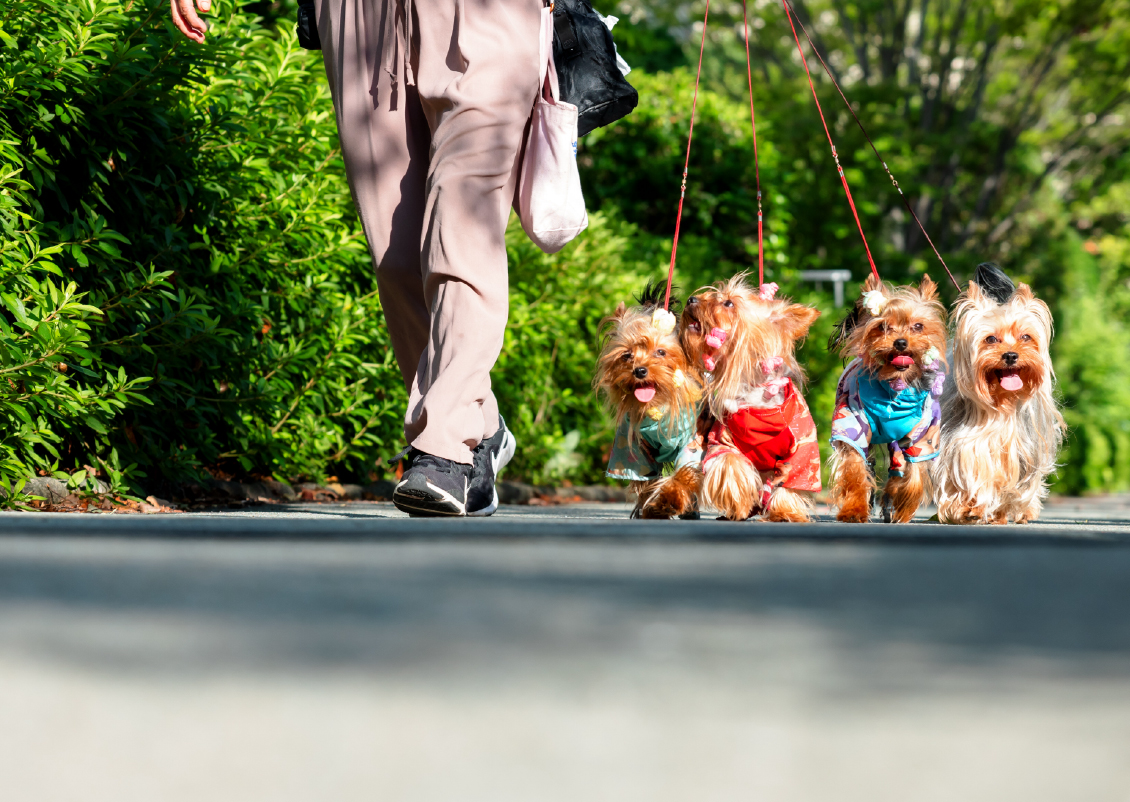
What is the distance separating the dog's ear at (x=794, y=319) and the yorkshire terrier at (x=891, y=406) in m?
0.20

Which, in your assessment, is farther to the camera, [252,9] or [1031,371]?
[252,9]

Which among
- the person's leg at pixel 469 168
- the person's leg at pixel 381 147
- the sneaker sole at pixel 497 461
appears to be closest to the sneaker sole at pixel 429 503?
the sneaker sole at pixel 497 461

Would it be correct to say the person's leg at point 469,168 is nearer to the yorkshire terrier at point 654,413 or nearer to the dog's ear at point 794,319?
the yorkshire terrier at point 654,413

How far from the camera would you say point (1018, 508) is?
5.07 metres

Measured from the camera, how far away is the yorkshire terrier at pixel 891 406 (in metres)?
5.02

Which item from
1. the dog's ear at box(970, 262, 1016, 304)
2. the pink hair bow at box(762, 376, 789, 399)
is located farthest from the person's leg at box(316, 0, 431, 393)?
the dog's ear at box(970, 262, 1016, 304)

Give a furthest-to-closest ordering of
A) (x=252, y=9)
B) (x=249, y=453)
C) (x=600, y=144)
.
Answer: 1. (x=600, y=144)
2. (x=252, y=9)
3. (x=249, y=453)

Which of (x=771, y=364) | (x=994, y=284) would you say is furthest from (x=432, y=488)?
(x=994, y=284)

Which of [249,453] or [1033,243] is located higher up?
[1033,243]

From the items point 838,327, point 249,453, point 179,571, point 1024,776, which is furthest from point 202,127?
point 1024,776

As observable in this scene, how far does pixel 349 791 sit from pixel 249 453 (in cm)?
454

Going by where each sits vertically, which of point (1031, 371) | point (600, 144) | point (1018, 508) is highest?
point (600, 144)

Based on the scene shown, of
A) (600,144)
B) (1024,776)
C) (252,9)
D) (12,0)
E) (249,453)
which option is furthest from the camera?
(600,144)

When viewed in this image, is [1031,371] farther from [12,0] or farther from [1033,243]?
[1033,243]
